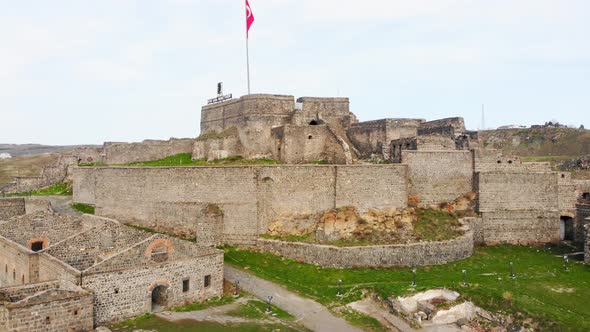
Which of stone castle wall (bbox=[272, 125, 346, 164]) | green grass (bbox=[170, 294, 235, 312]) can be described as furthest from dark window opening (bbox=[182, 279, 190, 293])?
stone castle wall (bbox=[272, 125, 346, 164])

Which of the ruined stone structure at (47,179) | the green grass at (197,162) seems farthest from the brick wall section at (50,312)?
the ruined stone structure at (47,179)

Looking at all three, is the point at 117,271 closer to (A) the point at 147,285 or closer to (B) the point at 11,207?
(A) the point at 147,285

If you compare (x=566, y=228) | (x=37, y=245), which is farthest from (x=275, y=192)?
(x=566, y=228)

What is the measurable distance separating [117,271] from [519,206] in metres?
21.9

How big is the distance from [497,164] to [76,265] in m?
22.7

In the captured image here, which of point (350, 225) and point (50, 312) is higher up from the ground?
point (350, 225)

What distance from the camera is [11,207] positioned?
38812 millimetres

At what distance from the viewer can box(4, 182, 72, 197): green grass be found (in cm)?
4275

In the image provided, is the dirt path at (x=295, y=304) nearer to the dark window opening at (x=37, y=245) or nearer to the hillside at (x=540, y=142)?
the dark window opening at (x=37, y=245)

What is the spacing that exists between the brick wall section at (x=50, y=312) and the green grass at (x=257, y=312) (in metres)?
5.15

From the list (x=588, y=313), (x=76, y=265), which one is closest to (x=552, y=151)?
(x=588, y=313)

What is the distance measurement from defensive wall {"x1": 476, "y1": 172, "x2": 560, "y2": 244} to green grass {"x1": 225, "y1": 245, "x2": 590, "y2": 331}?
1903mm

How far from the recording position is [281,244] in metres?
26.5

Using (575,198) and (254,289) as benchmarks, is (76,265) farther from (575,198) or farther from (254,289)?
(575,198)
